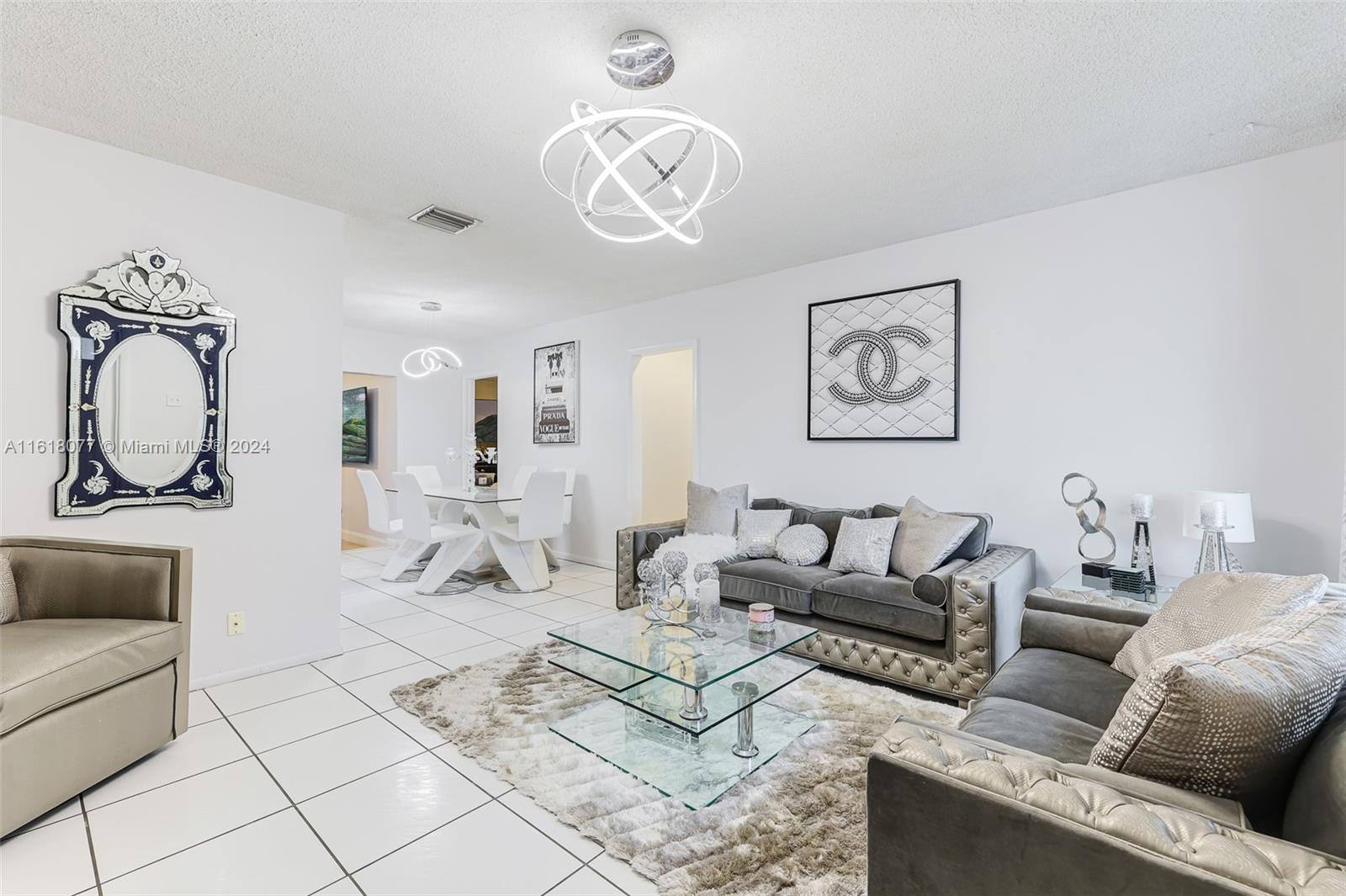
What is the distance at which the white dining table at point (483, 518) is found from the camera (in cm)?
502

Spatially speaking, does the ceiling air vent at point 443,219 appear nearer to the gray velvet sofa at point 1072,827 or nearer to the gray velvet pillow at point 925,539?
the gray velvet pillow at point 925,539

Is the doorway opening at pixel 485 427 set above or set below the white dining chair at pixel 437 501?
above

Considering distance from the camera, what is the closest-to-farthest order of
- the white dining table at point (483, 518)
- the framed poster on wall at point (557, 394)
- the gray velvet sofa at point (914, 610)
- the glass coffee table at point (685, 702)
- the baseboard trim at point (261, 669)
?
the glass coffee table at point (685, 702)
the gray velvet sofa at point (914, 610)
the baseboard trim at point (261, 669)
the white dining table at point (483, 518)
the framed poster on wall at point (557, 394)

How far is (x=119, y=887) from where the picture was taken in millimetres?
1581

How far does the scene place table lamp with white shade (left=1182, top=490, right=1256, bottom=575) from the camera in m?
2.46

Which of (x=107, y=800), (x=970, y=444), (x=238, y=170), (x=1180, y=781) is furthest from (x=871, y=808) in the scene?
(x=238, y=170)

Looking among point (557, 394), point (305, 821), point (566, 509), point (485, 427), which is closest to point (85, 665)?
point (305, 821)

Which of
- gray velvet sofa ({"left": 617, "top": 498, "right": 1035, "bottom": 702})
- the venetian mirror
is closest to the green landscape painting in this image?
the venetian mirror

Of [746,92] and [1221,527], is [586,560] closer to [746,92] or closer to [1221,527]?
[746,92]

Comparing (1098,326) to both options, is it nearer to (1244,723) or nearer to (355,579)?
(1244,723)

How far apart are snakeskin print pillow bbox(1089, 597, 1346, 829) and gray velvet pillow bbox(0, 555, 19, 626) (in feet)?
11.2

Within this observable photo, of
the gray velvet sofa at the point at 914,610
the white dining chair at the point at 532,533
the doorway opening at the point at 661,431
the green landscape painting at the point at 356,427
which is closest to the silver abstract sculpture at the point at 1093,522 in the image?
the gray velvet sofa at the point at 914,610

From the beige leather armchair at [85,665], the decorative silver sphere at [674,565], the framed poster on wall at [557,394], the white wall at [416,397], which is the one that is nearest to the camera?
the beige leather armchair at [85,665]

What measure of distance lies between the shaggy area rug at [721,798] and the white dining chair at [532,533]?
1837 millimetres
